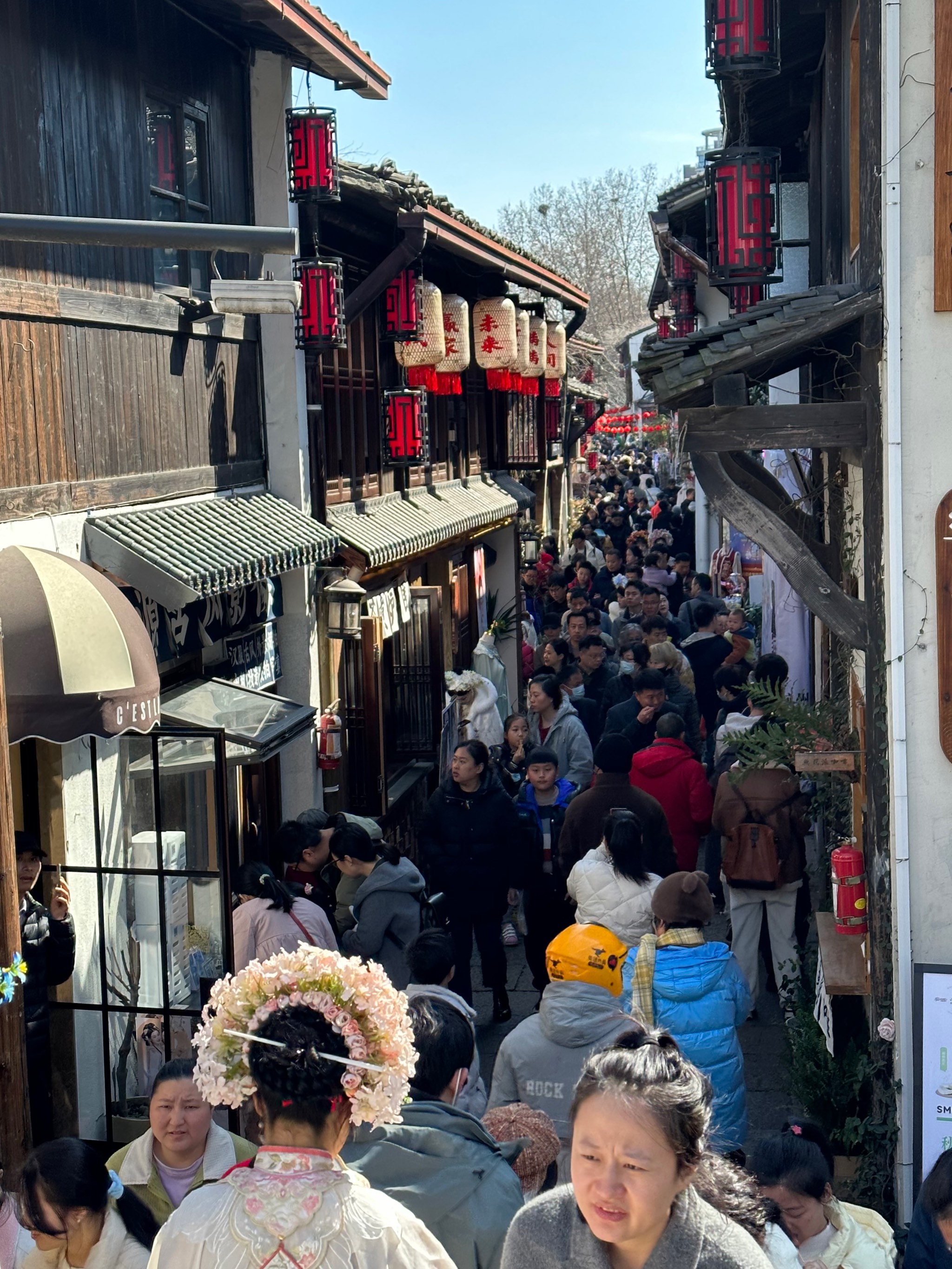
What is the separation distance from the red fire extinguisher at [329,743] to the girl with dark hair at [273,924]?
13.1ft

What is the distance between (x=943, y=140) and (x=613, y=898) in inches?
162

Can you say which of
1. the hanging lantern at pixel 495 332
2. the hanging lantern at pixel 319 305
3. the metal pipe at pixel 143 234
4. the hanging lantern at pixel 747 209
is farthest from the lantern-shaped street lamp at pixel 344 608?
the metal pipe at pixel 143 234

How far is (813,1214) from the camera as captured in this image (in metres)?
4.80

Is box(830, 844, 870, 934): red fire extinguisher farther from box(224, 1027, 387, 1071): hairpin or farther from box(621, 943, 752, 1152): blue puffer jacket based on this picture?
box(224, 1027, 387, 1071): hairpin

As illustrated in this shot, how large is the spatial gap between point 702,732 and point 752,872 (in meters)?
4.24

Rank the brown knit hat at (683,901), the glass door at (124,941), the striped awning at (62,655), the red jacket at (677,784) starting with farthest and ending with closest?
the red jacket at (677,784), the glass door at (124,941), the brown knit hat at (683,901), the striped awning at (62,655)

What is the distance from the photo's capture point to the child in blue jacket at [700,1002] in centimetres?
645

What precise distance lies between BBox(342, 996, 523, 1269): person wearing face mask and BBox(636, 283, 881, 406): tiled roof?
372 centimetres

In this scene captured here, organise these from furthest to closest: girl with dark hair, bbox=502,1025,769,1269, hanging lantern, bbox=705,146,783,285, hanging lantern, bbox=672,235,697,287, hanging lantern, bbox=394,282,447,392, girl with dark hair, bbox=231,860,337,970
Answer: hanging lantern, bbox=672,235,697,287 → hanging lantern, bbox=394,282,447,392 → hanging lantern, bbox=705,146,783,285 → girl with dark hair, bbox=231,860,337,970 → girl with dark hair, bbox=502,1025,769,1269

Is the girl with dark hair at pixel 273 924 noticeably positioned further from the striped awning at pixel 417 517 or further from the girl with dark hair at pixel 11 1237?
the striped awning at pixel 417 517

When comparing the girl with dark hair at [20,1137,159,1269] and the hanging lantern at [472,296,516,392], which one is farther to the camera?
the hanging lantern at [472,296,516,392]

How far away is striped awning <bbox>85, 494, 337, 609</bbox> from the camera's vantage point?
314 inches

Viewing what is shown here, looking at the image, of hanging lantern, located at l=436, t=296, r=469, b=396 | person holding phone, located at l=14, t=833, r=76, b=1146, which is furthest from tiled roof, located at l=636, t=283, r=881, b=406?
hanging lantern, located at l=436, t=296, r=469, b=396

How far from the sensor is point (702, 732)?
13.7 metres
